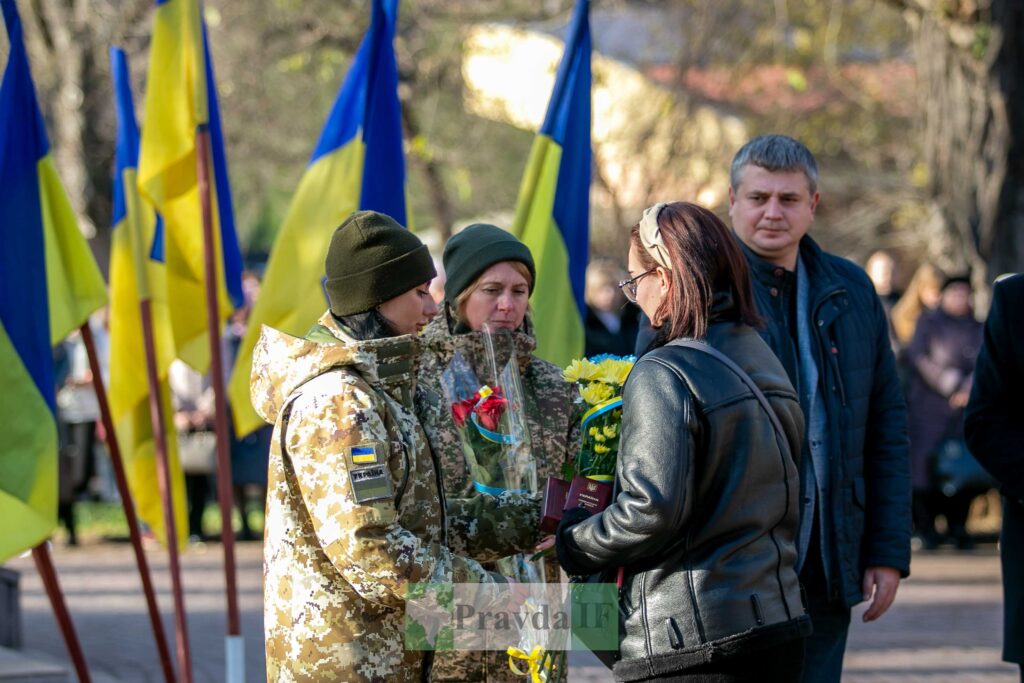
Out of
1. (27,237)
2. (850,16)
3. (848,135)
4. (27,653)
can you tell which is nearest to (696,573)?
(27,237)

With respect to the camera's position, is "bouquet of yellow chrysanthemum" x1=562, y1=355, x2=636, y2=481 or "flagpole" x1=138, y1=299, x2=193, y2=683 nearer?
"bouquet of yellow chrysanthemum" x1=562, y1=355, x2=636, y2=481

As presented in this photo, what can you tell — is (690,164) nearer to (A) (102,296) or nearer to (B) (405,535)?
(A) (102,296)

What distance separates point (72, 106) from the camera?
13.5 metres

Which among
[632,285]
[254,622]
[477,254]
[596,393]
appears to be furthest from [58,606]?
[254,622]

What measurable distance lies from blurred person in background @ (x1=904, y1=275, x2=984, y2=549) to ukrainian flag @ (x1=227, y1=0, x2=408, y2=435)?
18.3 ft

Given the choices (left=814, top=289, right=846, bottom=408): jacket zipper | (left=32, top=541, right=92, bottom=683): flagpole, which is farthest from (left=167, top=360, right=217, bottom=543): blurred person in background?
(left=814, top=289, right=846, bottom=408): jacket zipper

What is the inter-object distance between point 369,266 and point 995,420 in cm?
204

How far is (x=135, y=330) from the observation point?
6.57 meters

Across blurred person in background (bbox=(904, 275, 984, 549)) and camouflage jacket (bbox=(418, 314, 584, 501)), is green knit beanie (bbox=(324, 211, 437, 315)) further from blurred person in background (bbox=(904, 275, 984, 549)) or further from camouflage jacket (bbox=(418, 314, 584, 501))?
blurred person in background (bbox=(904, 275, 984, 549))

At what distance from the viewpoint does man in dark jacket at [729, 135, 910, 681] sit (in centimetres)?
409

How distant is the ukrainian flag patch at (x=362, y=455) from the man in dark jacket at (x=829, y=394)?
1.49 metres

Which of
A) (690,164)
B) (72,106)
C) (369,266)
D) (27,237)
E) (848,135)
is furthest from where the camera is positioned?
(848,135)

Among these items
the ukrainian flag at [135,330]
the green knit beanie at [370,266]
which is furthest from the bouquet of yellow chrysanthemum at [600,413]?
the ukrainian flag at [135,330]

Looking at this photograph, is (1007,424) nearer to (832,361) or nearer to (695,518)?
(832,361)
